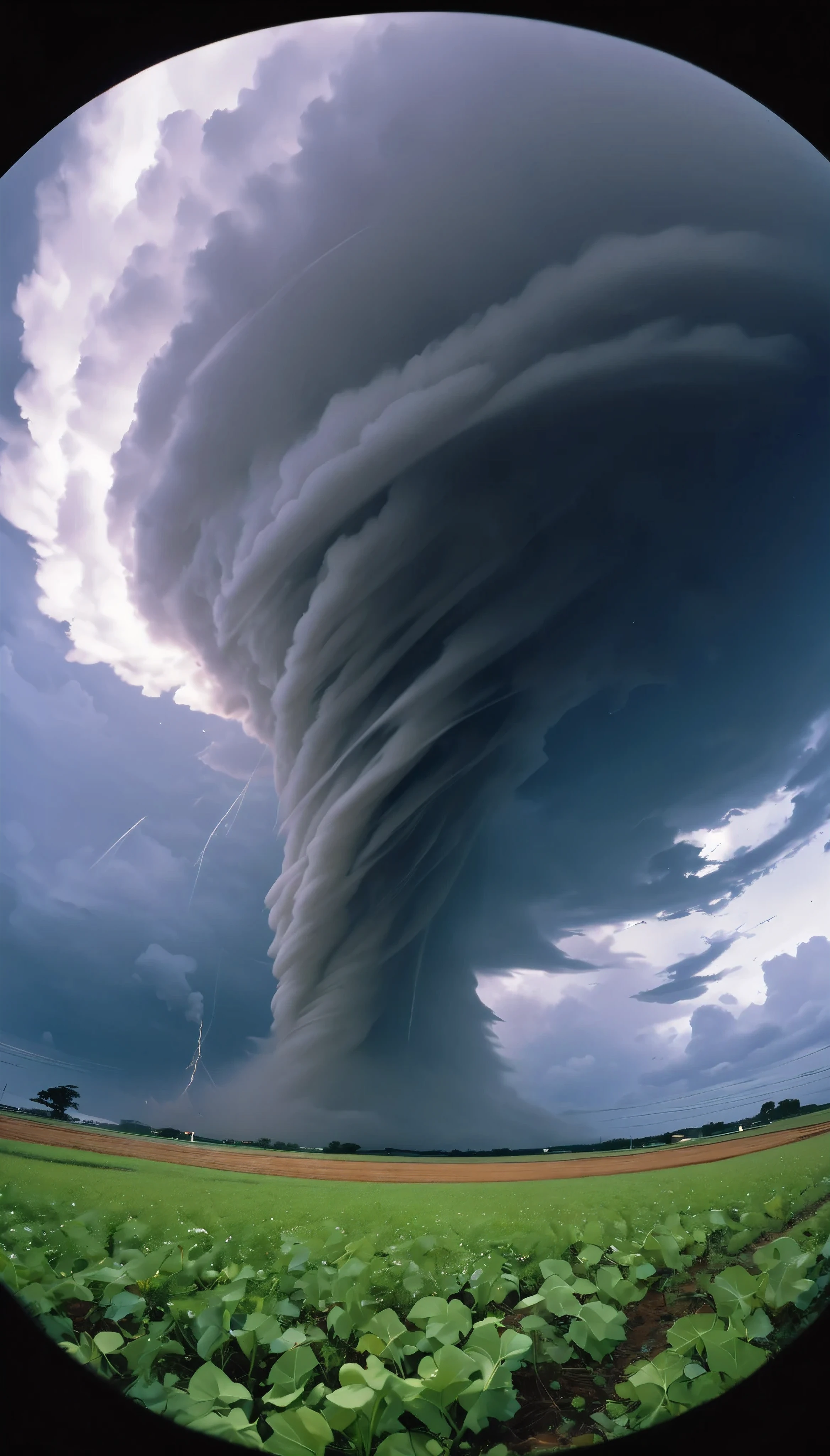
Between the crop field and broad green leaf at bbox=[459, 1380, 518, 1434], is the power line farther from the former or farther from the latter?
broad green leaf at bbox=[459, 1380, 518, 1434]

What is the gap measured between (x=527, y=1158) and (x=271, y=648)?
2199 mm

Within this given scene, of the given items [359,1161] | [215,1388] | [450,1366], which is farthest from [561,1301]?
[359,1161]

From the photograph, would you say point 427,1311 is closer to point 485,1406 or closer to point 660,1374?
point 485,1406

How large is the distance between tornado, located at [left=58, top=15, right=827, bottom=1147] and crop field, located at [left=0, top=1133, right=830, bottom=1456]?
2.61 feet

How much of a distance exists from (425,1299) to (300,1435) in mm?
323

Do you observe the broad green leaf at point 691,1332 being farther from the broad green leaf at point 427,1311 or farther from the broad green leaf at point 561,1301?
the broad green leaf at point 427,1311

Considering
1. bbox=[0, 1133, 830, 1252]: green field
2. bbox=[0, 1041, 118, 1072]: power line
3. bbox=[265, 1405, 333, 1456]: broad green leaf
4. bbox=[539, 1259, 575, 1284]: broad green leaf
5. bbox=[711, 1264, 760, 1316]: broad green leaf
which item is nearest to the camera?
bbox=[265, 1405, 333, 1456]: broad green leaf

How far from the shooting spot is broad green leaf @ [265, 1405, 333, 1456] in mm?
1165

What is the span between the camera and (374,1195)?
2.18 meters

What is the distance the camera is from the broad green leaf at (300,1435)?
3.82 feet

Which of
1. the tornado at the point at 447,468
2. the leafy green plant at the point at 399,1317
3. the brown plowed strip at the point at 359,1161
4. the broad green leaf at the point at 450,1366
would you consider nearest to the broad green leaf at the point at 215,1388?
the leafy green plant at the point at 399,1317

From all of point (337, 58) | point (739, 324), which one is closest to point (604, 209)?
point (739, 324)

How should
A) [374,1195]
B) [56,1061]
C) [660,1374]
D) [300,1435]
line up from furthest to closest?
[56,1061], [374,1195], [660,1374], [300,1435]

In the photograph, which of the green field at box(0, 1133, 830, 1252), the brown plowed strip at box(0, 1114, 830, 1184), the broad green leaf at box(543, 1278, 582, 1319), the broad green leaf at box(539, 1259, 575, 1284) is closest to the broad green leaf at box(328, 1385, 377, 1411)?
the broad green leaf at box(543, 1278, 582, 1319)
